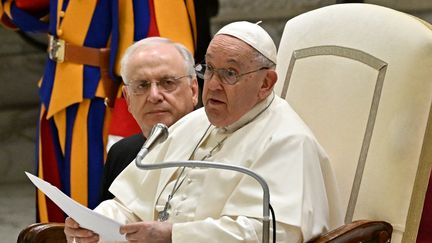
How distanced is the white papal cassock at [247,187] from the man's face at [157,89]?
0.26 meters

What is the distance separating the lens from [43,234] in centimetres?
269

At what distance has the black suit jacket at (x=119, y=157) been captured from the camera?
3.09m

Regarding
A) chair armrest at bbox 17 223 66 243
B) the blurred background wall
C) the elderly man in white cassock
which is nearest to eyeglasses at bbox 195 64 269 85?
the elderly man in white cassock

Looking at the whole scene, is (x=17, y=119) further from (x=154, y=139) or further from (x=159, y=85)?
(x=154, y=139)

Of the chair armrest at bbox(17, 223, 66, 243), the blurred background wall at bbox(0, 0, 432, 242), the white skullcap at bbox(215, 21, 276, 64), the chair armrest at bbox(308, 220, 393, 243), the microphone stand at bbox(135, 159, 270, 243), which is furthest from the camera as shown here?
the blurred background wall at bbox(0, 0, 432, 242)

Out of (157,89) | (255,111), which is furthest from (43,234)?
(255,111)

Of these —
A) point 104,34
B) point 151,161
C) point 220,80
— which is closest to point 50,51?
point 104,34

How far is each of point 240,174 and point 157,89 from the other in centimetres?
67

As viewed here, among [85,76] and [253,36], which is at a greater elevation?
[253,36]

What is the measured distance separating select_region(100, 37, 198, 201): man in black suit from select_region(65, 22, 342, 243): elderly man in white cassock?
0.31 m

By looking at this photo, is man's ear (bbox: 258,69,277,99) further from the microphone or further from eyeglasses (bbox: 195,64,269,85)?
the microphone

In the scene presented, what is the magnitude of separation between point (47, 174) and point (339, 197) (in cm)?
170

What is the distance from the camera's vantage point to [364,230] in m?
2.36

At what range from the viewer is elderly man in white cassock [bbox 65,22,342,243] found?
7.53 feet
